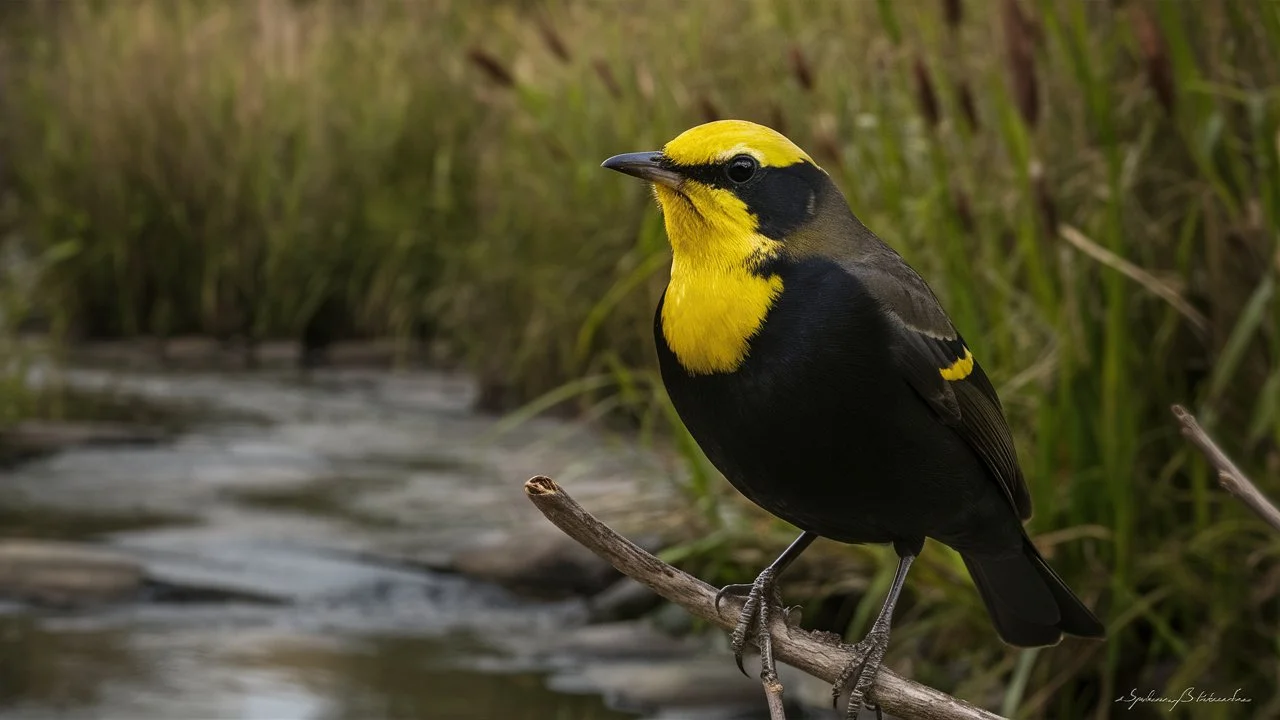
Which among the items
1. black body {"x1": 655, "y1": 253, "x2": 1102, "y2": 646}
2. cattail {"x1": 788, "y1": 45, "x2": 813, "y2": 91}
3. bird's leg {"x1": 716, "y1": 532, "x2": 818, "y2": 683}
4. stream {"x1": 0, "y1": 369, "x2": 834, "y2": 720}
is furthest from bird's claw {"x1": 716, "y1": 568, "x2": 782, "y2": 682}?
stream {"x1": 0, "y1": 369, "x2": 834, "y2": 720}

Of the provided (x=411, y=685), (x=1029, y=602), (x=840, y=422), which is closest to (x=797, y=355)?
(x=840, y=422)

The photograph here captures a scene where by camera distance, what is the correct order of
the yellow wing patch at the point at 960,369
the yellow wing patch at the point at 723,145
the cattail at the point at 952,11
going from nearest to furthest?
the yellow wing patch at the point at 723,145 < the yellow wing patch at the point at 960,369 < the cattail at the point at 952,11

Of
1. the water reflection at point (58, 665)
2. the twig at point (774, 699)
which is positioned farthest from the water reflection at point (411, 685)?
the twig at point (774, 699)

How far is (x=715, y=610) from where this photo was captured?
193 centimetres

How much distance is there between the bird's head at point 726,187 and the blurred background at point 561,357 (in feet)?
3.75

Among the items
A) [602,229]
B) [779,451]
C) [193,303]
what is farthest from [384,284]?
[779,451]

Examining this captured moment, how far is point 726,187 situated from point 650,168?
3.5 inches

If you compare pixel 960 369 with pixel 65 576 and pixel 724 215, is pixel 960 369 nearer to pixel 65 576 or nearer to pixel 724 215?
pixel 724 215

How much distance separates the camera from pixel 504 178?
7.69m

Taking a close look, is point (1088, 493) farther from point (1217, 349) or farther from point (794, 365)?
point (794, 365)

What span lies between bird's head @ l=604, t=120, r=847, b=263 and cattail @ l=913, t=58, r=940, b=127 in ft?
4.24

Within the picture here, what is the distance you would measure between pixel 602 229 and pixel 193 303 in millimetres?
3545

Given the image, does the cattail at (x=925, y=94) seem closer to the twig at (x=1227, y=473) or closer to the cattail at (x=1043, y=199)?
the cattail at (x=1043, y=199)

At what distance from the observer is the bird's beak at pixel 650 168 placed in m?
1.83
